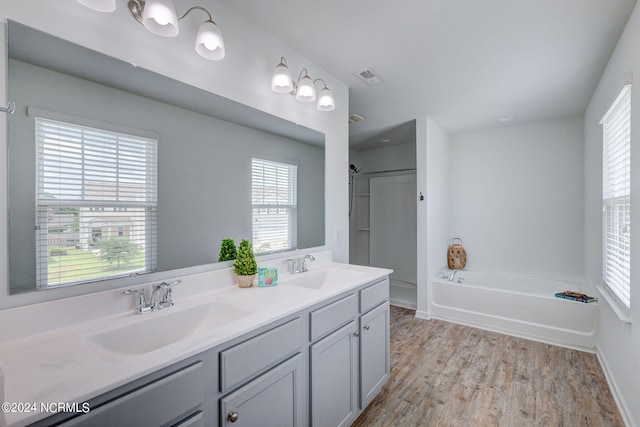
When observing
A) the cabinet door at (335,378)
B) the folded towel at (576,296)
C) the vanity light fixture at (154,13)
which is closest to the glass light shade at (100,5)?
the vanity light fixture at (154,13)

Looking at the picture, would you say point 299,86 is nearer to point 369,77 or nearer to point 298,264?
point 369,77

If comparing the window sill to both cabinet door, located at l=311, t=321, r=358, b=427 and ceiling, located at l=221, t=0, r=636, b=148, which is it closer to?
cabinet door, located at l=311, t=321, r=358, b=427

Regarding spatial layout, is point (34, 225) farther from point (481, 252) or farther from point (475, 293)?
point (481, 252)

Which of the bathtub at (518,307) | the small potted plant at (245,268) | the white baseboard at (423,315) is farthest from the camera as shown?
the white baseboard at (423,315)

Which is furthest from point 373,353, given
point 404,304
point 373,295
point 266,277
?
point 404,304

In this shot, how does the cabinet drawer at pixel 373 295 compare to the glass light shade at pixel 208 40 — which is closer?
the glass light shade at pixel 208 40

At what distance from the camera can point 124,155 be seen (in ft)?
4.17

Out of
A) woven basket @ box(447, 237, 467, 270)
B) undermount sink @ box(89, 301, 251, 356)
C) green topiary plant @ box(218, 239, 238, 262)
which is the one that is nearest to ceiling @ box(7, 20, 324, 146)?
green topiary plant @ box(218, 239, 238, 262)

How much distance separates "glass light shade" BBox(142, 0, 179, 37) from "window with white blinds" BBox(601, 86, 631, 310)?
2636 mm

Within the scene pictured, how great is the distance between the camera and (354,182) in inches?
197

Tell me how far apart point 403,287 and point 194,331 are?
3.42 metres

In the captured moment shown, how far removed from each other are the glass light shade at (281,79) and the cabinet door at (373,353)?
1.54 metres

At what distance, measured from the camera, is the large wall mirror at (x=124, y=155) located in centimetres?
104

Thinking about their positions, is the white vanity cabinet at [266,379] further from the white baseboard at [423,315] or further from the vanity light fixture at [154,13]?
the white baseboard at [423,315]
